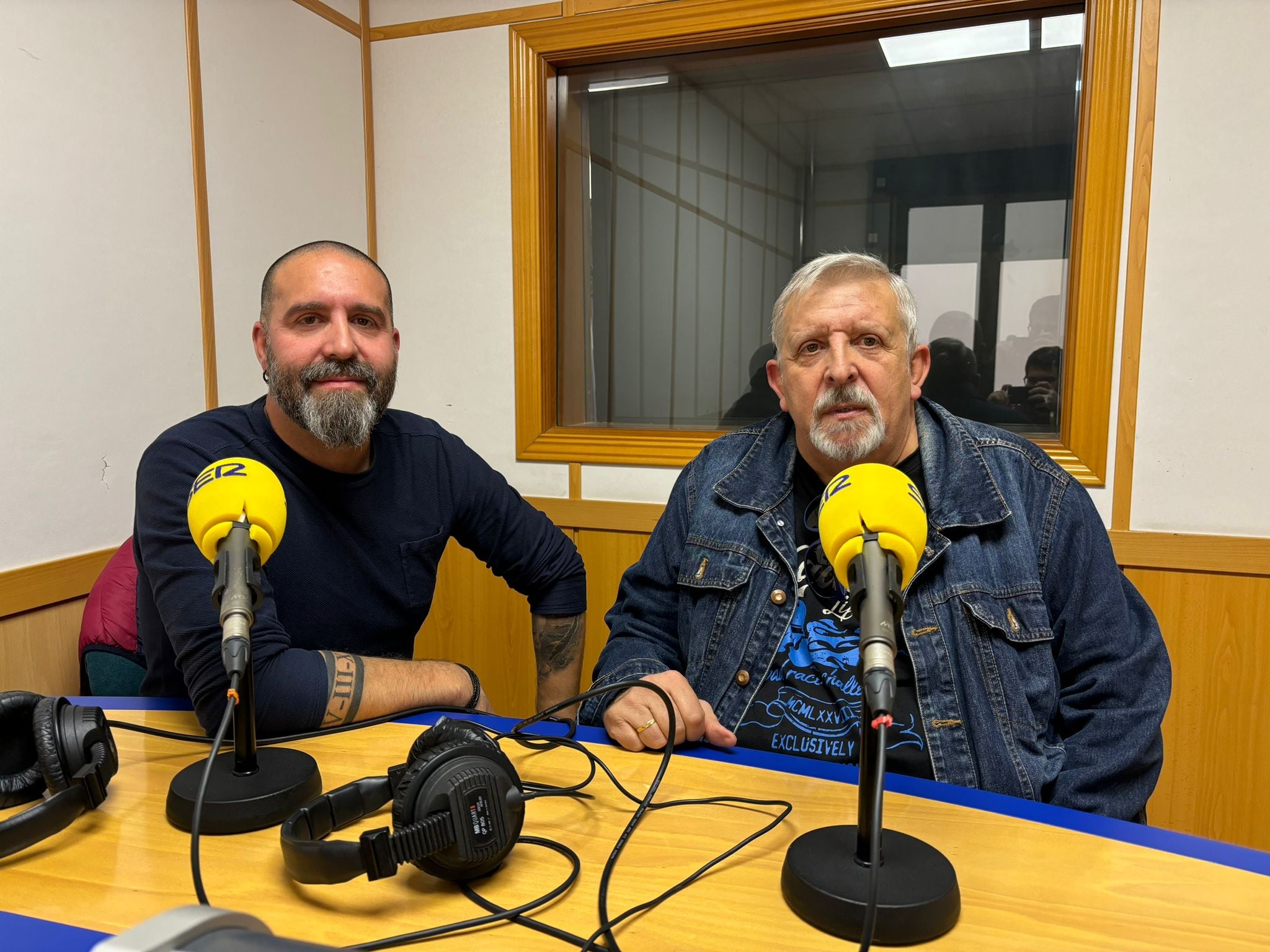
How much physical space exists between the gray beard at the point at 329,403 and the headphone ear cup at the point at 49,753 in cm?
69

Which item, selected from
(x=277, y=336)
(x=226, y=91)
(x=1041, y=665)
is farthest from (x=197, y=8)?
(x=1041, y=665)

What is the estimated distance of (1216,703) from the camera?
7.56ft

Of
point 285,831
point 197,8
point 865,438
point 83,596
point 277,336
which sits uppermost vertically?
point 197,8

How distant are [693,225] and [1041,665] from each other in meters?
1.99

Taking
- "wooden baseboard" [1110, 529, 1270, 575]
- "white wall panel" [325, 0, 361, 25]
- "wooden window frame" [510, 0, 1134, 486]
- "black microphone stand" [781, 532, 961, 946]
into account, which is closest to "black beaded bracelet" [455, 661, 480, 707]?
"black microphone stand" [781, 532, 961, 946]

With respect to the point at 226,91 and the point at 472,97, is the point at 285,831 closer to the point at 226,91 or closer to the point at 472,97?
the point at 226,91

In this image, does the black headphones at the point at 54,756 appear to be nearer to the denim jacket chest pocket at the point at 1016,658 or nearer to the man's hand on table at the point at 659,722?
the man's hand on table at the point at 659,722

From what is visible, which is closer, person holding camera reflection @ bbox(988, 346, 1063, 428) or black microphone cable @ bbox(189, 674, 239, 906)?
black microphone cable @ bbox(189, 674, 239, 906)

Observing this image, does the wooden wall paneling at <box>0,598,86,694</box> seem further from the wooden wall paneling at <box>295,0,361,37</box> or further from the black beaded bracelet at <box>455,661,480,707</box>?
the wooden wall paneling at <box>295,0,361,37</box>

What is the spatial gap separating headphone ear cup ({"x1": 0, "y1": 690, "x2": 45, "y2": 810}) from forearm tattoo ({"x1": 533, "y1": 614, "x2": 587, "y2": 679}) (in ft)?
3.37

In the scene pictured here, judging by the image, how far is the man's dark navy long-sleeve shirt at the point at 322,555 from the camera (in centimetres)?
118

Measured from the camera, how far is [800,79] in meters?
2.69

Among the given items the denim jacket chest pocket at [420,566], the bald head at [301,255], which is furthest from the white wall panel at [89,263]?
the denim jacket chest pocket at [420,566]

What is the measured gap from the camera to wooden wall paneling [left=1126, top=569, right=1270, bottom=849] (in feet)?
7.45
